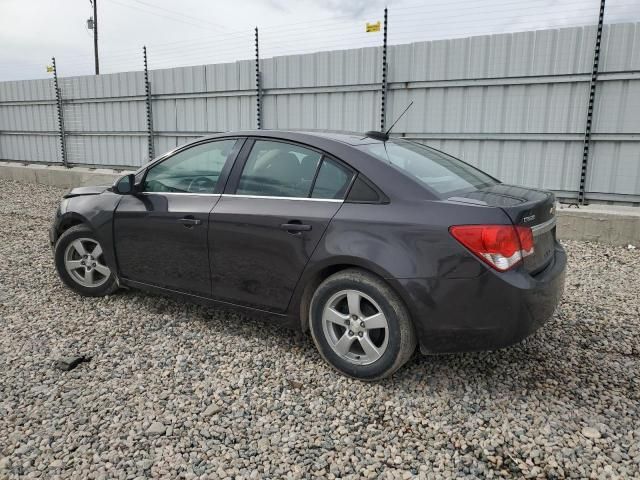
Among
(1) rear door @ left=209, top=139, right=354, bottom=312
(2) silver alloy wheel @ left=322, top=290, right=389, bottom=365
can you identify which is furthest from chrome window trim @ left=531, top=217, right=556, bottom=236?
(1) rear door @ left=209, top=139, right=354, bottom=312

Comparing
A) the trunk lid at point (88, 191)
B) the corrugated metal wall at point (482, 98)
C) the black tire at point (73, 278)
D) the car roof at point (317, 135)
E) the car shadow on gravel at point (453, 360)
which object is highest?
the corrugated metal wall at point (482, 98)

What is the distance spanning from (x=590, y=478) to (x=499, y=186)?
1801 mm

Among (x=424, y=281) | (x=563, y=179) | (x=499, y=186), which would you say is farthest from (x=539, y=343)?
(x=563, y=179)

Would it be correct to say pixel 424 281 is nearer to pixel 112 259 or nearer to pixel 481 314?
pixel 481 314

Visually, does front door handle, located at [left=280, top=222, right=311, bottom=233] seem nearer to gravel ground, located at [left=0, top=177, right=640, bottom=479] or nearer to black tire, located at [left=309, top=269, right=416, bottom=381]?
black tire, located at [left=309, top=269, right=416, bottom=381]

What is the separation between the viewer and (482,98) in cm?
745

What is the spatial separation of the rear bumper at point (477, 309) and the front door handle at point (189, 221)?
1549mm

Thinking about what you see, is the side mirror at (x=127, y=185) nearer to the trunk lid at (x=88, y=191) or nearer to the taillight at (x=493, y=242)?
the trunk lid at (x=88, y=191)

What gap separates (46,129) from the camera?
1386cm

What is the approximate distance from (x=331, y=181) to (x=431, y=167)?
Result: 70cm

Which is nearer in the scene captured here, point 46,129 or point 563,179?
point 563,179

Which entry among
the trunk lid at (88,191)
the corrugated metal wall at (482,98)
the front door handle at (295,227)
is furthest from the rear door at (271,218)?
the corrugated metal wall at (482,98)

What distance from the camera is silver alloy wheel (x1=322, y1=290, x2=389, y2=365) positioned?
280 centimetres

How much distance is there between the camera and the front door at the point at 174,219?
3.46m
